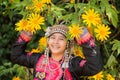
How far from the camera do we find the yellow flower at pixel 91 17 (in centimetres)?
282

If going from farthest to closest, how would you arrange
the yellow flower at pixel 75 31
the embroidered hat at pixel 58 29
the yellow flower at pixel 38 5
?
the embroidered hat at pixel 58 29 < the yellow flower at pixel 38 5 < the yellow flower at pixel 75 31

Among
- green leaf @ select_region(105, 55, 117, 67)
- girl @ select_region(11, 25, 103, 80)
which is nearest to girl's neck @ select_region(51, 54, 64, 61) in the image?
girl @ select_region(11, 25, 103, 80)

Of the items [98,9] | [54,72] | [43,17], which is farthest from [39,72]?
[98,9]

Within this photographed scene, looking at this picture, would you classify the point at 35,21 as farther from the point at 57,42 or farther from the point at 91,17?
the point at 91,17

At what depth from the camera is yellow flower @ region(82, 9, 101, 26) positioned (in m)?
2.82

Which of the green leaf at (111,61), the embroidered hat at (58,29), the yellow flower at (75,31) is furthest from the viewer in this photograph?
the green leaf at (111,61)

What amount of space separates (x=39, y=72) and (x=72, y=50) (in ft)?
0.92

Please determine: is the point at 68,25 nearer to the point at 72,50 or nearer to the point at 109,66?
the point at 72,50

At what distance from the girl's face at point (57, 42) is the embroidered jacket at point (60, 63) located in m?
0.10

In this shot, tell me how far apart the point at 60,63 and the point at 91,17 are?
1.48ft

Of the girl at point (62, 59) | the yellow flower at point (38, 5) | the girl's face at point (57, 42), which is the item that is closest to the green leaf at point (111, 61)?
the girl at point (62, 59)

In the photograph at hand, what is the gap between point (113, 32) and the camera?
4.16 metres

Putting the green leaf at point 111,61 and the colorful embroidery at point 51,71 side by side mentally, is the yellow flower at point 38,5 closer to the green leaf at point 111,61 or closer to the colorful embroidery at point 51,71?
the colorful embroidery at point 51,71

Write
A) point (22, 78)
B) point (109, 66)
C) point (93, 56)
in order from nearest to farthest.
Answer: point (93, 56), point (109, 66), point (22, 78)
